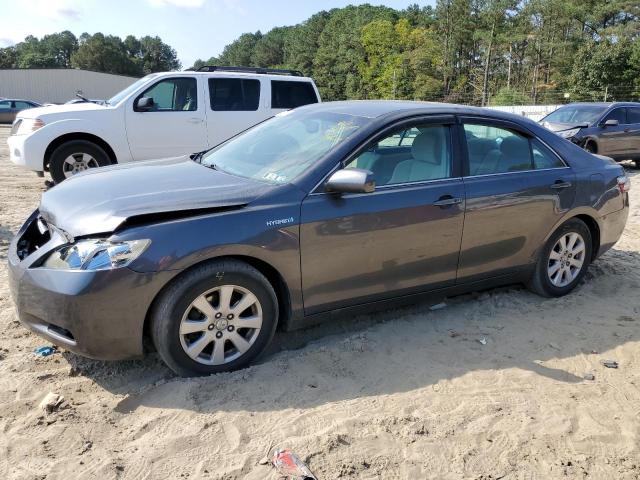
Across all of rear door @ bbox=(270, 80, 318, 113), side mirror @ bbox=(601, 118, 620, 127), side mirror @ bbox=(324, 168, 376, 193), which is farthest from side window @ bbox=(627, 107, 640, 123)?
side mirror @ bbox=(324, 168, 376, 193)

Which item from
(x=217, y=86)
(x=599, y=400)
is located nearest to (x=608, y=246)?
(x=599, y=400)

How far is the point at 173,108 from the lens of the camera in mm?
8875

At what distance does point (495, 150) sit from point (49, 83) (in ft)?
183

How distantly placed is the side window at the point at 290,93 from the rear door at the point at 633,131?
323 inches

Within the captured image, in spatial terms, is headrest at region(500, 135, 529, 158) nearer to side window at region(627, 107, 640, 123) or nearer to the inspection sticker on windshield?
the inspection sticker on windshield

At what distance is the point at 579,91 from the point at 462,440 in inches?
1773

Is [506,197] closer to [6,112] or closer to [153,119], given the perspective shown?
[153,119]

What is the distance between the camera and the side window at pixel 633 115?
533 inches

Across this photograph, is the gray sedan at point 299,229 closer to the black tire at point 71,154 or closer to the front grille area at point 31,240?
the front grille area at point 31,240

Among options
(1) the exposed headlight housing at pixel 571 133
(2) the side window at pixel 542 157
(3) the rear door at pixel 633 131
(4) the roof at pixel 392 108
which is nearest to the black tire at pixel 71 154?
(4) the roof at pixel 392 108

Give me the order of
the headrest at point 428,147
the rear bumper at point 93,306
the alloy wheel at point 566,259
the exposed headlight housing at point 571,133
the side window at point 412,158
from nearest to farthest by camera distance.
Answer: the rear bumper at point 93,306 → the side window at point 412,158 → the headrest at point 428,147 → the alloy wheel at point 566,259 → the exposed headlight housing at point 571,133

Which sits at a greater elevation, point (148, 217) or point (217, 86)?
point (217, 86)

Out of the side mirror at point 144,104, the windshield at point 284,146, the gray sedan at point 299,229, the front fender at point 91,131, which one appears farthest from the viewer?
the side mirror at point 144,104

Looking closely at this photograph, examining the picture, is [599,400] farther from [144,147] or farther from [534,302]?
[144,147]
